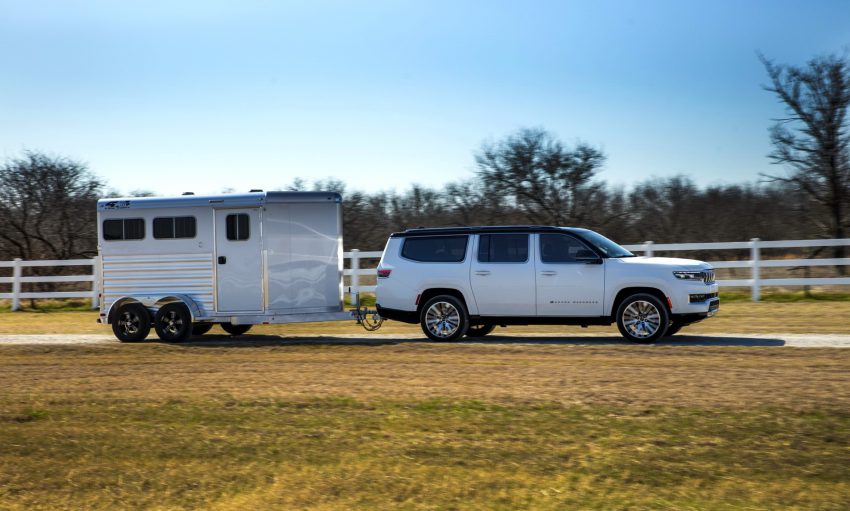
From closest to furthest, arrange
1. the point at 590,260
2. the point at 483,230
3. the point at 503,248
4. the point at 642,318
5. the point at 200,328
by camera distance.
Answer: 1. the point at 642,318
2. the point at 590,260
3. the point at 503,248
4. the point at 483,230
5. the point at 200,328

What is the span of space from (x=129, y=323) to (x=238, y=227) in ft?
9.51

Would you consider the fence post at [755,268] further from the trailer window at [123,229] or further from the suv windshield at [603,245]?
the trailer window at [123,229]

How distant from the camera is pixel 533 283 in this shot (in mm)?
14820

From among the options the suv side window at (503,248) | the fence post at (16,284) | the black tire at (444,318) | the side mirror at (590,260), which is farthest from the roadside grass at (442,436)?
the fence post at (16,284)

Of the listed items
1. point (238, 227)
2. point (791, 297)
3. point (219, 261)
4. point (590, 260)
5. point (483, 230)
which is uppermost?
point (238, 227)

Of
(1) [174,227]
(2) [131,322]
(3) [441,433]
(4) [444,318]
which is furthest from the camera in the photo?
(2) [131,322]

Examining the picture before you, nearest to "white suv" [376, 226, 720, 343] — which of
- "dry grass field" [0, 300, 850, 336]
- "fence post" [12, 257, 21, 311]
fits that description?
"dry grass field" [0, 300, 850, 336]

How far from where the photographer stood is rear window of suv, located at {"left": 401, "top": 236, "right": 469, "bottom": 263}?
15430 mm

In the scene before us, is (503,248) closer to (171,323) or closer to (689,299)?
(689,299)

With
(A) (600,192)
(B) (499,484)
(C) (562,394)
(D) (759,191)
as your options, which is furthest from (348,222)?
(B) (499,484)

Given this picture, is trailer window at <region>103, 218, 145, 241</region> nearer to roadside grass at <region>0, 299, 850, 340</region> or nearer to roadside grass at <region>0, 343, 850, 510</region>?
roadside grass at <region>0, 299, 850, 340</region>

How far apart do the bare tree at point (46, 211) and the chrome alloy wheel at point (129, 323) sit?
61.4 feet

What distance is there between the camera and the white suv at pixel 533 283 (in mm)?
14289

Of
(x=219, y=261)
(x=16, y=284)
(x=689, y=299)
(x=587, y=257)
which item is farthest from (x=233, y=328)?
(x=16, y=284)
